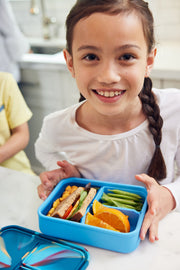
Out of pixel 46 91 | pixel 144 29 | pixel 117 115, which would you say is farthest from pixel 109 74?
pixel 46 91

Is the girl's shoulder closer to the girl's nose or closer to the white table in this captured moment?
the white table

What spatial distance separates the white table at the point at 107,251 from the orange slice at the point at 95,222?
0.06 metres

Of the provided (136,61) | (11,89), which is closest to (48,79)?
(11,89)

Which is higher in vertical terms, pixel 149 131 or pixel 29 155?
pixel 149 131

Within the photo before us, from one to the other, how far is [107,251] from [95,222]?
7 centimetres

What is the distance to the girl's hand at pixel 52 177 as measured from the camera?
90 centimetres

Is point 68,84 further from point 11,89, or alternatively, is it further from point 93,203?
point 93,203

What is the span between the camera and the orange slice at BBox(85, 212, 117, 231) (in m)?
0.69

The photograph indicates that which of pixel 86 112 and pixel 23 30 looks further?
pixel 23 30

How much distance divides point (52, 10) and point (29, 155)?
1365mm

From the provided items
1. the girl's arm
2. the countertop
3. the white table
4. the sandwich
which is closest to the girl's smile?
the sandwich

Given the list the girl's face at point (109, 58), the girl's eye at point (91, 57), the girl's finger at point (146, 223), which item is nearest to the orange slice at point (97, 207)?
the girl's finger at point (146, 223)

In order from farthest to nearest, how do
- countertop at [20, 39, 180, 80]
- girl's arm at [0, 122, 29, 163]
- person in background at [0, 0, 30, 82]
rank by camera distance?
1. person in background at [0, 0, 30, 82]
2. countertop at [20, 39, 180, 80]
3. girl's arm at [0, 122, 29, 163]

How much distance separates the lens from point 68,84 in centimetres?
210
